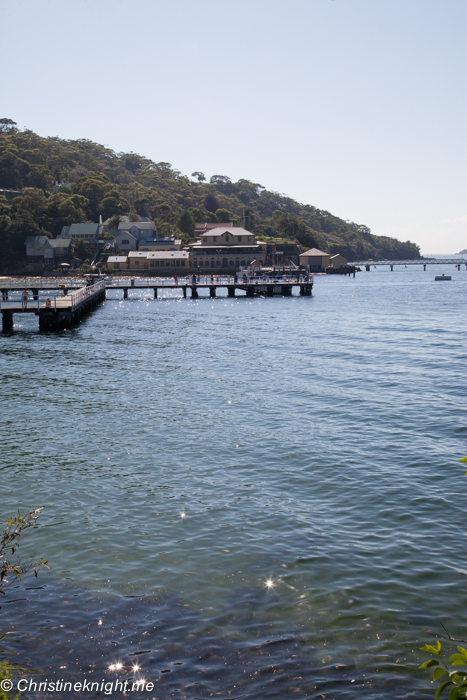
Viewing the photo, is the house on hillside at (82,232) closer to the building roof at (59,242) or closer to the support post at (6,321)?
the building roof at (59,242)

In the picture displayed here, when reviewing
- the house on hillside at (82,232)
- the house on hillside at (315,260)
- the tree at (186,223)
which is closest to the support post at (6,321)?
the house on hillside at (82,232)

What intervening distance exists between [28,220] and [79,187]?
33.8m

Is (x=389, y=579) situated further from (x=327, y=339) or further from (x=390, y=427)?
(x=327, y=339)

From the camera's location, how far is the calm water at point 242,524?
925cm

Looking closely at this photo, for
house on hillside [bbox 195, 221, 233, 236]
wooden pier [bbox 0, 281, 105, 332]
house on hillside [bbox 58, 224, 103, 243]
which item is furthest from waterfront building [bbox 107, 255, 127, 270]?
wooden pier [bbox 0, 281, 105, 332]

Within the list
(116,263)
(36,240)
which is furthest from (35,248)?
(116,263)

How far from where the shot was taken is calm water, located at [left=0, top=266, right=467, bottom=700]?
9.25 meters

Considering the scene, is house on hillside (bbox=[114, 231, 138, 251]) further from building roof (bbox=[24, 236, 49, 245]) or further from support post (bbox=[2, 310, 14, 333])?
support post (bbox=[2, 310, 14, 333])

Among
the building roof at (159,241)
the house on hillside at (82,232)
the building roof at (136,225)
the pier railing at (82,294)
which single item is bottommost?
the pier railing at (82,294)

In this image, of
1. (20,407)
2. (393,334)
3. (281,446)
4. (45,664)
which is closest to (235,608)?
(45,664)

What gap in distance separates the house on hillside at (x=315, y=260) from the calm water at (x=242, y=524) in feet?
507

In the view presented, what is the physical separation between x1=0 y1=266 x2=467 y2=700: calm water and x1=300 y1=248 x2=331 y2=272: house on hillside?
507 feet

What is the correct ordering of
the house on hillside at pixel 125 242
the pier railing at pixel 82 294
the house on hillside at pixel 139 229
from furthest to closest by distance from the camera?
1. the house on hillside at pixel 139 229
2. the house on hillside at pixel 125 242
3. the pier railing at pixel 82 294

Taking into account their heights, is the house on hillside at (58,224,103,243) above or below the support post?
above
